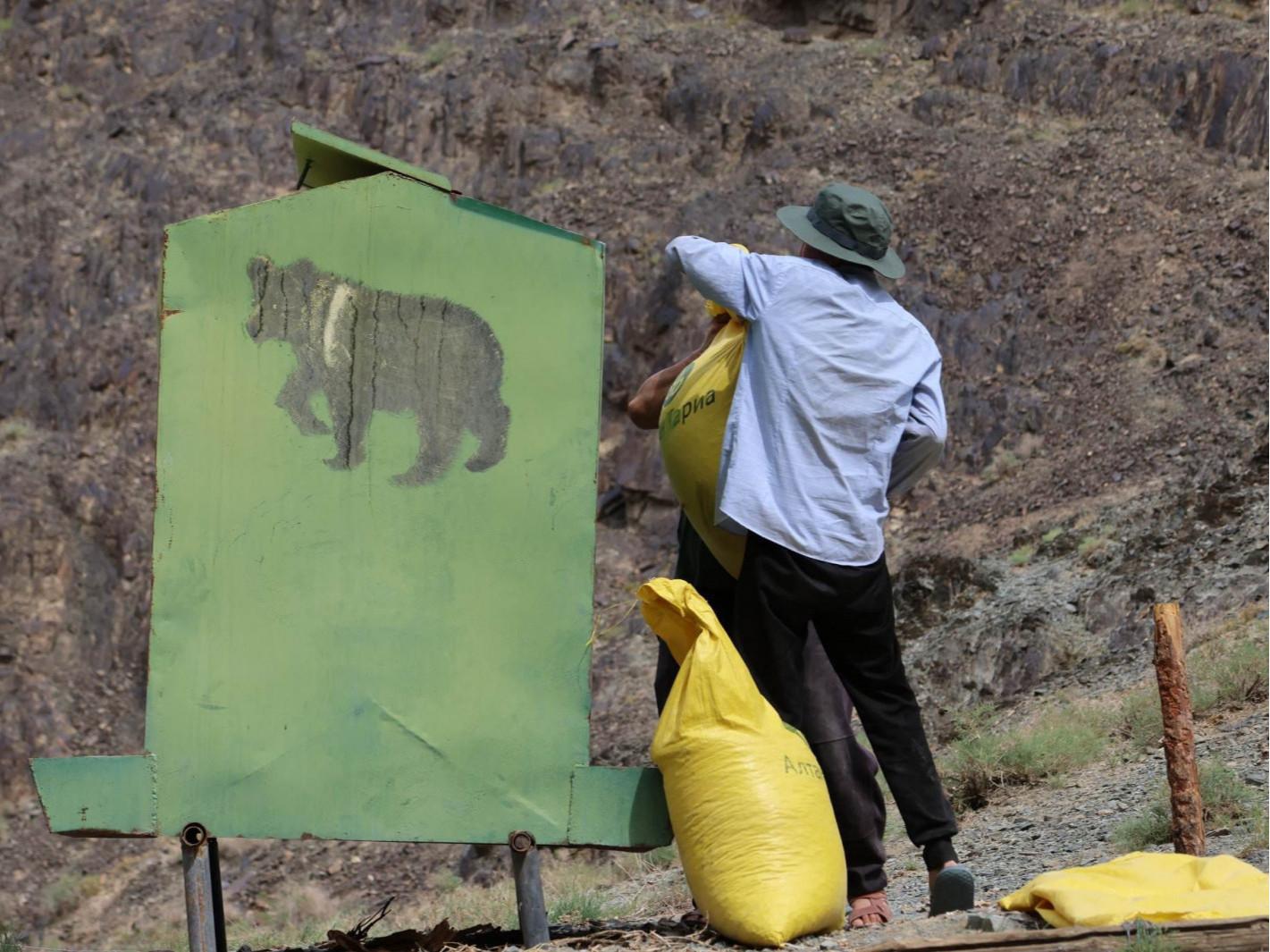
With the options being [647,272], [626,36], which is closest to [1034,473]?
[647,272]

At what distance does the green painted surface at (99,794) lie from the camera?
3709 millimetres

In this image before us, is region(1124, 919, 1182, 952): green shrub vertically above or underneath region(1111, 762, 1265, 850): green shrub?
above

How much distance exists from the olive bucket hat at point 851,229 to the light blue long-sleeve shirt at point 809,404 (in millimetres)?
58

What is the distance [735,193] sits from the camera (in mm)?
19172

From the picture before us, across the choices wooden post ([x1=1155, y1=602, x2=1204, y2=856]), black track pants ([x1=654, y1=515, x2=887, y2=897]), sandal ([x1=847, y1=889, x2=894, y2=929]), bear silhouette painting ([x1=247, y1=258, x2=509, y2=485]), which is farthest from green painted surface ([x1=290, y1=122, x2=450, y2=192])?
wooden post ([x1=1155, y1=602, x2=1204, y2=856])

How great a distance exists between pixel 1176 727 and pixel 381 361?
241 cm

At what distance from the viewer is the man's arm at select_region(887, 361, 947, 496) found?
4.05 meters

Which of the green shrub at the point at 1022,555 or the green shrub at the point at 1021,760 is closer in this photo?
the green shrub at the point at 1021,760

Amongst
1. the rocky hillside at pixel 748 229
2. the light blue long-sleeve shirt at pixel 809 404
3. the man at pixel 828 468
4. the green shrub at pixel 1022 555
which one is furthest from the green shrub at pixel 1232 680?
the green shrub at pixel 1022 555

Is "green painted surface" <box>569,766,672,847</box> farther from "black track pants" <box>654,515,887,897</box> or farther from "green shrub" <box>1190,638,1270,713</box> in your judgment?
"green shrub" <box>1190,638,1270,713</box>

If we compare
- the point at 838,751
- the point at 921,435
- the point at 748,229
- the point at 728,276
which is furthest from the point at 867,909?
the point at 748,229

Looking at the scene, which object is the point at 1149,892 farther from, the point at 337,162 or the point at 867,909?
the point at 337,162

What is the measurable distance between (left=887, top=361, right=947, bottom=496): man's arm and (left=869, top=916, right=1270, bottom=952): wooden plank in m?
1.23

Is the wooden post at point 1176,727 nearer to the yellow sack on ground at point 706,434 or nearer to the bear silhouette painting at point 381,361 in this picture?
the yellow sack on ground at point 706,434
